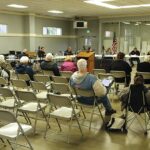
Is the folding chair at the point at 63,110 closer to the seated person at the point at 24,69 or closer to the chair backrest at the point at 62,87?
the chair backrest at the point at 62,87

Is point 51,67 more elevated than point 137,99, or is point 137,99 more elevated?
point 51,67

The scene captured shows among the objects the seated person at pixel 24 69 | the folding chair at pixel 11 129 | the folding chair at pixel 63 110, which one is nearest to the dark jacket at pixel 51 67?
the seated person at pixel 24 69

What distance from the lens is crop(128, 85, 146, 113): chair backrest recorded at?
452cm

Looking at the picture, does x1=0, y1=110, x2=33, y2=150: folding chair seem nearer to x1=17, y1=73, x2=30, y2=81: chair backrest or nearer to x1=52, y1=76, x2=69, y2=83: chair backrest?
x1=52, y1=76, x2=69, y2=83: chair backrest

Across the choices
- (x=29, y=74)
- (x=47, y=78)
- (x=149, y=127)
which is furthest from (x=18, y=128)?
(x=29, y=74)

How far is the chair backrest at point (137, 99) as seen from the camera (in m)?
4.52

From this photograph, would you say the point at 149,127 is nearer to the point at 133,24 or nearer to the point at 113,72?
the point at 113,72

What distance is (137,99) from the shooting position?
15.0 feet

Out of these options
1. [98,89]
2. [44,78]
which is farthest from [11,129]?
[44,78]

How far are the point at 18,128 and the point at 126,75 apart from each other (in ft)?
15.1

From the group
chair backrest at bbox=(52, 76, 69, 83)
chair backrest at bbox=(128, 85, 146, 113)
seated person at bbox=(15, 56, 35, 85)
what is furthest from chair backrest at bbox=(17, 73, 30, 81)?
chair backrest at bbox=(128, 85, 146, 113)

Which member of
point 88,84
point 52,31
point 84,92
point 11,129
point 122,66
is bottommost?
point 11,129

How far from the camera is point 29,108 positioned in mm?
4480

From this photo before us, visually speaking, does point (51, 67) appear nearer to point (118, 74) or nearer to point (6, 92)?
point (118, 74)
